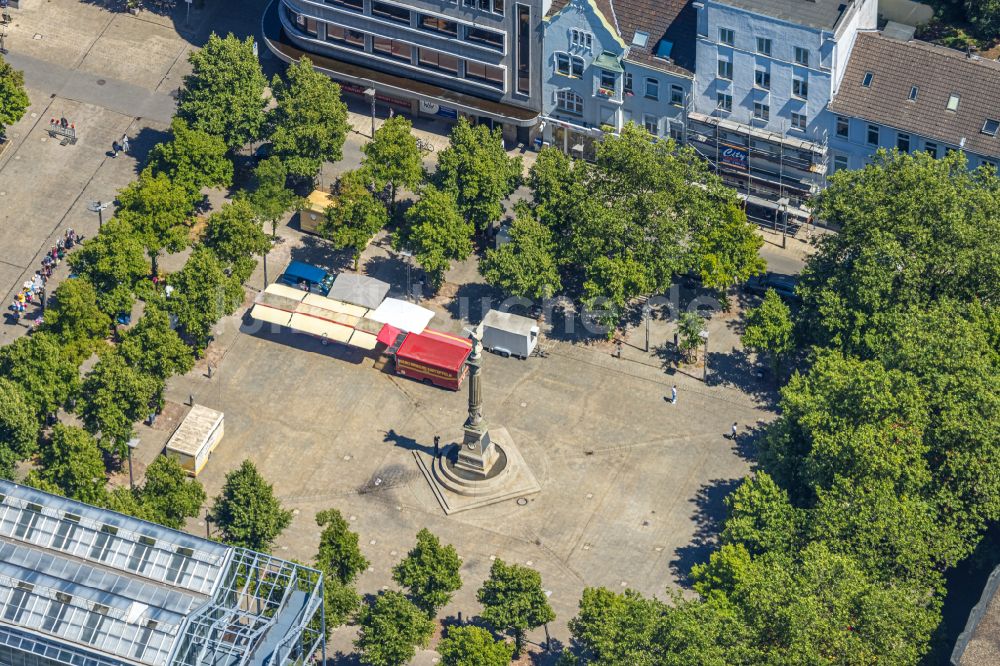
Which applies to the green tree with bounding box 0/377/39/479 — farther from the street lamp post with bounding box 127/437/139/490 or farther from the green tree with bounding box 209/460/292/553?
the green tree with bounding box 209/460/292/553

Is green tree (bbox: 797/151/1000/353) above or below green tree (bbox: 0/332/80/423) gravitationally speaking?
above

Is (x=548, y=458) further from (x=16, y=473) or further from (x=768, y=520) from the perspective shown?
(x=16, y=473)

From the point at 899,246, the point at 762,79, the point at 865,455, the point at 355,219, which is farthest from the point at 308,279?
the point at 865,455

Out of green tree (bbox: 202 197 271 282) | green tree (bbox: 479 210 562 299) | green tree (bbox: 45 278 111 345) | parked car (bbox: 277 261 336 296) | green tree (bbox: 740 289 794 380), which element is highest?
green tree (bbox: 740 289 794 380)

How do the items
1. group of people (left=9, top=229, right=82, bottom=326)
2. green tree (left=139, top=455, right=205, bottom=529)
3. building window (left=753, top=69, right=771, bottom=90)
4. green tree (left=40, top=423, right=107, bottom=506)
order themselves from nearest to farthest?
green tree (left=139, top=455, right=205, bottom=529)
green tree (left=40, top=423, right=107, bottom=506)
group of people (left=9, top=229, right=82, bottom=326)
building window (left=753, top=69, right=771, bottom=90)

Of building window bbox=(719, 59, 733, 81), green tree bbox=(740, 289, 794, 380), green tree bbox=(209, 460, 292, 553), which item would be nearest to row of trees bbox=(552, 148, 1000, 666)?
green tree bbox=(740, 289, 794, 380)

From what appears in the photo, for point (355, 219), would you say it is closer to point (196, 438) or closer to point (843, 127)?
point (196, 438)

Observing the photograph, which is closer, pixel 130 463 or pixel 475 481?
pixel 130 463

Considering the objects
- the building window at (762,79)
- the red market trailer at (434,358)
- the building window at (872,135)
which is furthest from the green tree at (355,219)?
the building window at (872,135)
